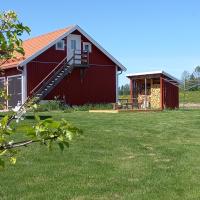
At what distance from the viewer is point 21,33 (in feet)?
11.2

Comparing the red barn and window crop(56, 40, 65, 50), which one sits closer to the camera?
the red barn

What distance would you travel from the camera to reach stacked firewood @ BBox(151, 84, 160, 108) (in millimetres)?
30297

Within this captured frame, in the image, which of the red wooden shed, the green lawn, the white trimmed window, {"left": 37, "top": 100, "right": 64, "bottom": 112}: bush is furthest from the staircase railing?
the green lawn

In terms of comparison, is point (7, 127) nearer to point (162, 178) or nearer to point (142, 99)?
point (162, 178)

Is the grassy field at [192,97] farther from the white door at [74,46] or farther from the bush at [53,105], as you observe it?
the bush at [53,105]

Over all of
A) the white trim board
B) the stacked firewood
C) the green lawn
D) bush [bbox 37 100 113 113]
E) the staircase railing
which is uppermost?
the white trim board

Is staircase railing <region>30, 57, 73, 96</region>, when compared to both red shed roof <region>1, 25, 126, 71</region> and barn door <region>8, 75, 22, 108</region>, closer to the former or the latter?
barn door <region>8, 75, 22, 108</region>

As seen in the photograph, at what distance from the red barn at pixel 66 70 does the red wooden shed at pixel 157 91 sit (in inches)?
76.7

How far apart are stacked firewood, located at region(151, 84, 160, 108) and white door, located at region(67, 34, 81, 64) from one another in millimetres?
5175

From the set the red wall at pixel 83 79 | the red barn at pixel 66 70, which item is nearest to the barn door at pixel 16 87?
the red barn at pixel 66 70

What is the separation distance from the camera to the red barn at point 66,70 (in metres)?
A: 29.5

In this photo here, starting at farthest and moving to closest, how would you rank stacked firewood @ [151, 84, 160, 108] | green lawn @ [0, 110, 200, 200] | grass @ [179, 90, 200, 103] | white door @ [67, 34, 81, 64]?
grass @ [179, 90, 200, 103], white door @ [67, 34, 81, 64], stacked firewood @ [151, 84, 160, 108], green lawn @ [0, 110, 200, 200]

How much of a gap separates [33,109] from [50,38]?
28557 millimetres

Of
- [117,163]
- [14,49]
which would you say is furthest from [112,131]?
[14,49]
